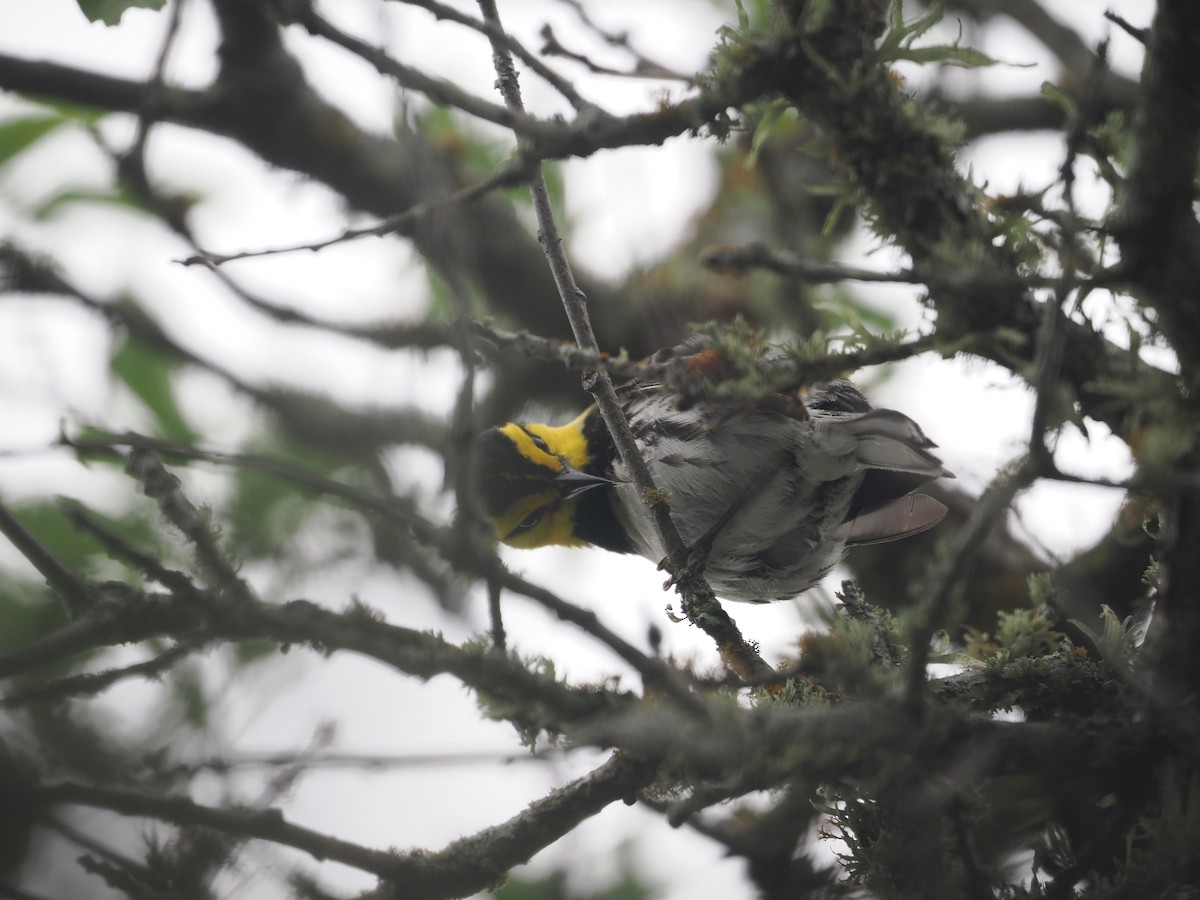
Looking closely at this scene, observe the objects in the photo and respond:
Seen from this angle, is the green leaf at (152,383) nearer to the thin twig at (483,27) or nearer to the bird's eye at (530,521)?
the bird's eye at (530,521)

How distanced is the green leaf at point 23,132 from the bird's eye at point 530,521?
2931mm

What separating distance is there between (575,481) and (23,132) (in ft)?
10.5

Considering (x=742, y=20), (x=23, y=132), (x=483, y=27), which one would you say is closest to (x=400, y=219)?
(x=483, y=27)

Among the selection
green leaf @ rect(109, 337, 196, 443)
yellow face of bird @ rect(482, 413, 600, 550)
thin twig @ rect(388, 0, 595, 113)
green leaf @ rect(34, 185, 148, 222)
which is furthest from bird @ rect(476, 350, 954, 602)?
green leaf @ rect(34, 185, 148, 222)

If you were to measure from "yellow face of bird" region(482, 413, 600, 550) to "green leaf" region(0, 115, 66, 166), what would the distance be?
2.64 meters

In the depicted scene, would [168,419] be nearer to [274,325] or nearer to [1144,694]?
[274,325]

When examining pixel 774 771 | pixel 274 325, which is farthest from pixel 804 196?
pixel 774 771

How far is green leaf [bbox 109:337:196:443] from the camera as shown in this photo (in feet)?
13.1

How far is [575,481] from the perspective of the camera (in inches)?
151

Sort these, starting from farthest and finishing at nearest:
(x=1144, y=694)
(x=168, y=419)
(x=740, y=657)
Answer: (x=168, y=419), (x=740, y=657), (x=1144, y=694)

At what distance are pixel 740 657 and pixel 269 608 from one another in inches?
63.7

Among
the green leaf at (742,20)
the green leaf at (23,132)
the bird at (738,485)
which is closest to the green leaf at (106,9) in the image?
the green leaf at (742,20)

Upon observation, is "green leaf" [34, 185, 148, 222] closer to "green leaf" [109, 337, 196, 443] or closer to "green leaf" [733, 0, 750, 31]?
"green leaf" [109, 337, 196, 443]

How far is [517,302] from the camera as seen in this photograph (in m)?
5.73
